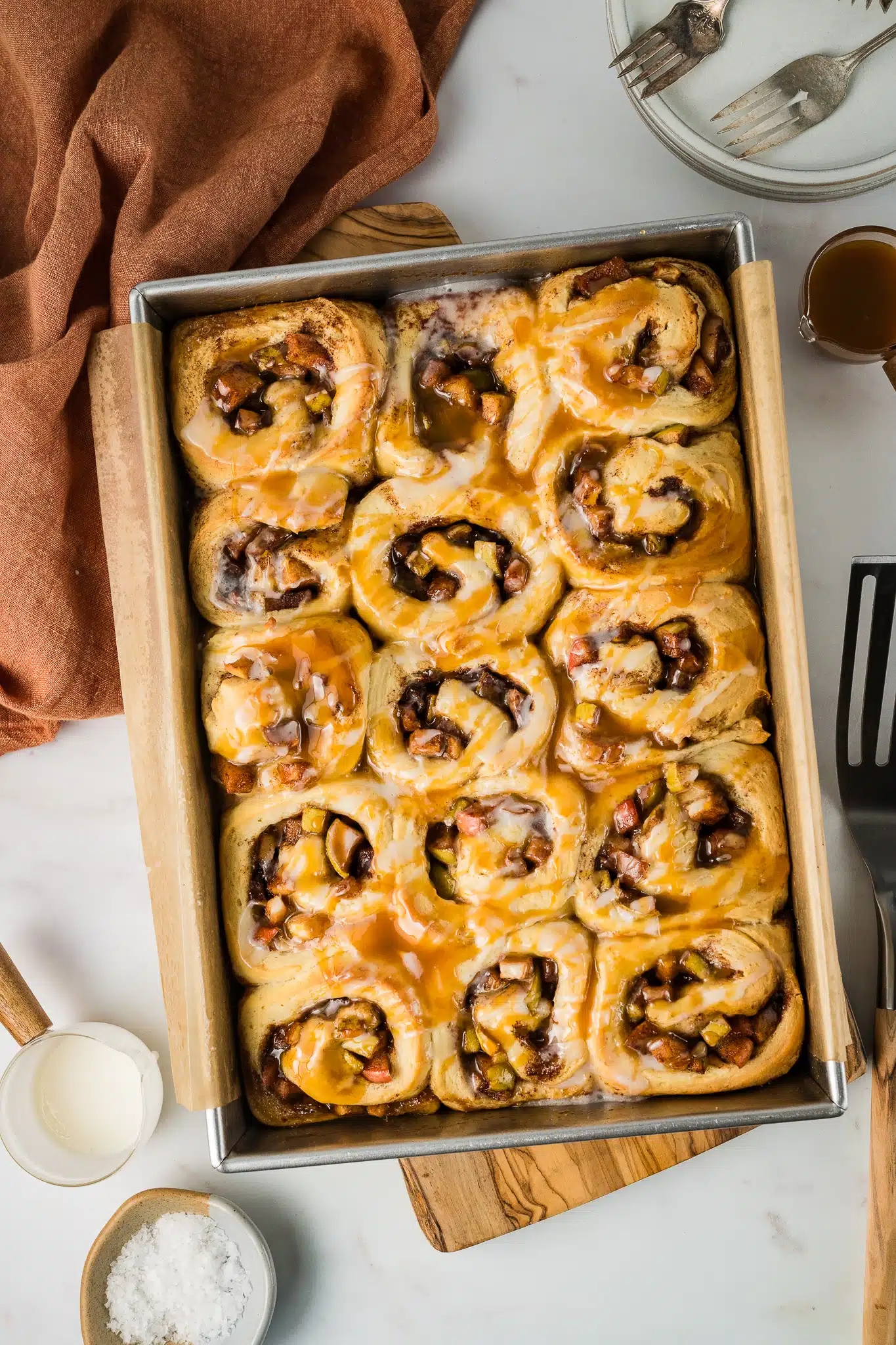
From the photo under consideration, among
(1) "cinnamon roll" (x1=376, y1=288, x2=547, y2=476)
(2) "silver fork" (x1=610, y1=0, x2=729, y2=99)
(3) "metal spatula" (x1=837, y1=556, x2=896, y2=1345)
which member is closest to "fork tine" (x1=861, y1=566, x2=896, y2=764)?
(3) "metal spatula" (x1=837, y1=556, x2=896, y2=1345)

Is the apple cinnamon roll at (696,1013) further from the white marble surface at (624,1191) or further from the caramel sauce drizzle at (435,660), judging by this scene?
the white marble surface at (624,1191)

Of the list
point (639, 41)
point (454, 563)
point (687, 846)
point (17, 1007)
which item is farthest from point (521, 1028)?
point (639, 41)

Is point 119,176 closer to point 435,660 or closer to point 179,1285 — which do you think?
point 435,660

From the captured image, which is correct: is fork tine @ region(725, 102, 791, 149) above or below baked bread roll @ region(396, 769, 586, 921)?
above

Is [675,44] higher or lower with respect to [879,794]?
higher

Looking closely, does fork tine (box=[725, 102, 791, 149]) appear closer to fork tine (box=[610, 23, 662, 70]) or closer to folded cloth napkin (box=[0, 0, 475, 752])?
fork tine (box=[610, 23, 662, 70])

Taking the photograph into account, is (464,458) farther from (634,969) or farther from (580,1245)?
(580,1245)

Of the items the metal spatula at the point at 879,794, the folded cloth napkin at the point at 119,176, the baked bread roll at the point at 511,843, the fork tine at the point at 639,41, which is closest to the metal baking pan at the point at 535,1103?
the folded cloth napkin at the point at 119,176
